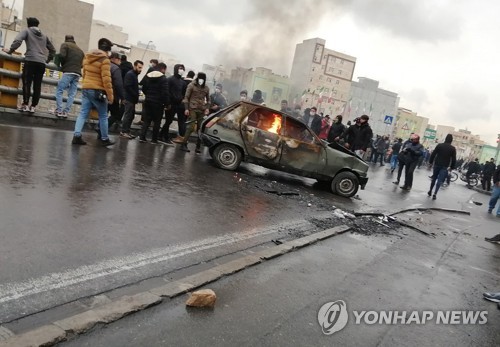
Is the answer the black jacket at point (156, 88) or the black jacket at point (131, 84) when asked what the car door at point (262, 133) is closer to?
the black jacket at point (156, 88)

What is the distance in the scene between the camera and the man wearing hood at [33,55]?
8.80 metres

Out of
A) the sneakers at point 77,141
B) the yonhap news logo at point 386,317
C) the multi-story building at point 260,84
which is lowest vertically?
the yonhap news logo at point 386,317

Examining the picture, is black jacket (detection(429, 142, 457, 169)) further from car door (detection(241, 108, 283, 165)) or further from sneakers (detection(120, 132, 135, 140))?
sneakers (detection(120, 132, 135, 140))

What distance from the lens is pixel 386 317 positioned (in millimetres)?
3555

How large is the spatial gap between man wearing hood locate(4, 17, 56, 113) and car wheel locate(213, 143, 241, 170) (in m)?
4.33

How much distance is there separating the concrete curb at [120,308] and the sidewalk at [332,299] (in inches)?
2.4

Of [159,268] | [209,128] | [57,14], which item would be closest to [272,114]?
[209,128]

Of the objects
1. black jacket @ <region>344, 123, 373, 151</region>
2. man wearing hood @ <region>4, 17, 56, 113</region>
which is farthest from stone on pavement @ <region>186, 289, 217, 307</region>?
black jacket @ <region>344, 123, 373, 151</region>

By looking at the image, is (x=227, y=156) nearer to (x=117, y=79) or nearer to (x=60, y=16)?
(x=117, y=79)

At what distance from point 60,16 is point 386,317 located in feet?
139

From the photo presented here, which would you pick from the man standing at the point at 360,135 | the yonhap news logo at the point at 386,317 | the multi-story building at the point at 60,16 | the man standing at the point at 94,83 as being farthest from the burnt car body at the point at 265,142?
the multi-story building at the point at 60,16

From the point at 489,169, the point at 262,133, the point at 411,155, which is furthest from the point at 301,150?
the point at 489,169

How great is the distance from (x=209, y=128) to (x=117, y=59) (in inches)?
109

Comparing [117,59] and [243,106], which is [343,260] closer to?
[243,106]
